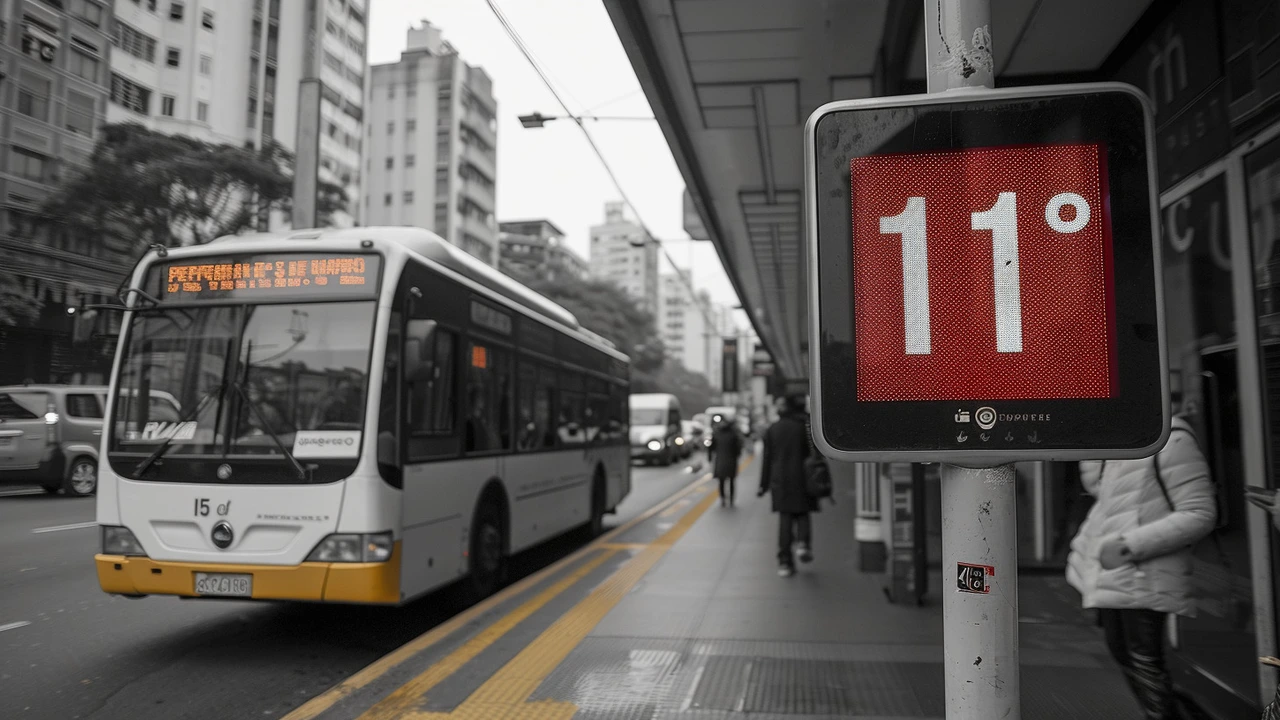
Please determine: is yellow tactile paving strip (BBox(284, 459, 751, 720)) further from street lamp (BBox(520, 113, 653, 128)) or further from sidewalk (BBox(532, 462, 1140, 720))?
street lamp (BBox(520, 113, 653, 128))

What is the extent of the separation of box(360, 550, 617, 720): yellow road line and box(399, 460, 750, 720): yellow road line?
16 cm

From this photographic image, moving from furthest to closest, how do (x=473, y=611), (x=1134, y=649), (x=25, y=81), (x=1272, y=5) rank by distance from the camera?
(x=25, y=81), (x=473, y=611), (x=1272, y=5), (x=1134, y=649)

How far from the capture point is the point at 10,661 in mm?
5363

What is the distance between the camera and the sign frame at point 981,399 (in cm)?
172

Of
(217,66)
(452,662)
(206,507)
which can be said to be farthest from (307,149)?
(452,662)

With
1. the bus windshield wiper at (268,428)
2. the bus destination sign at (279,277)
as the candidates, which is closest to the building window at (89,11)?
the bus destination sign at (279,277)

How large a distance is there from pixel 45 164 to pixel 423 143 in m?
53.1

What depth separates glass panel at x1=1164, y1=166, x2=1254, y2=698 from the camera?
421cm

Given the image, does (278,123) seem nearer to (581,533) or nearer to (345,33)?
(581,533)

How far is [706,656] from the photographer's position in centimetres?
528

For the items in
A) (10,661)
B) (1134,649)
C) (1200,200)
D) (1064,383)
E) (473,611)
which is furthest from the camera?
(473,611)

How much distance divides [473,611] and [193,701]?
2037mm

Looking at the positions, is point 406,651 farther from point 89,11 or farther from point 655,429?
point 655,429

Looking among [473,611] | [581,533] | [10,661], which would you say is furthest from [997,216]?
[581,533]
